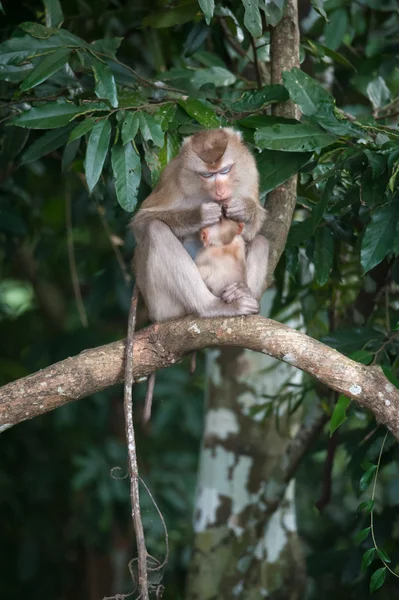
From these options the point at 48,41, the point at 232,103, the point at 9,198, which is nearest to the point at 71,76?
the point at 48,41

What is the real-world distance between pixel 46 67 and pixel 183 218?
86 cm

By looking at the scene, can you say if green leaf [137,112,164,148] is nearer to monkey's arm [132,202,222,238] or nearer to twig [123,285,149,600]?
monkey's arm [132,202,222,238]

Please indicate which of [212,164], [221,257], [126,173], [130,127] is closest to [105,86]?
[130,127]

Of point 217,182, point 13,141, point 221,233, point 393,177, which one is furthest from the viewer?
point 13,141

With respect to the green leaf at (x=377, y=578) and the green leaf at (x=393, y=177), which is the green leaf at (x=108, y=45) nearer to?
the green leaf at (x=393, y=177)

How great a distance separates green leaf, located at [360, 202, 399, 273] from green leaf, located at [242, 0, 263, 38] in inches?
37.1

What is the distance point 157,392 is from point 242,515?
202 centimetres

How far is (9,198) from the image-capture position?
17.6 ft

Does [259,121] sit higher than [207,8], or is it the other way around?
[207,8]

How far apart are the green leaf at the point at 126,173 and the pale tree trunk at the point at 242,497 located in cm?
203

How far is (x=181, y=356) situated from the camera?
3.44 metres

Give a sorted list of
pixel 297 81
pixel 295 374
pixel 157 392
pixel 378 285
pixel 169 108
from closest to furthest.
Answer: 1. pixel 297 81
2. pixel 169 108
3. pixel 378 285
4. pixel 295 374
5. pixel 157 392

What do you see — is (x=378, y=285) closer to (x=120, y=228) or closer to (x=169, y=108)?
(x=169, y=108)

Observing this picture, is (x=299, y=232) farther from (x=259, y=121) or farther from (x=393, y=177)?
(x=393, y=177)
